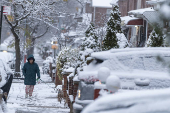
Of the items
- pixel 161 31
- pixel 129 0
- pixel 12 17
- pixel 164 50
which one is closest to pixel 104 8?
pixel 129 0

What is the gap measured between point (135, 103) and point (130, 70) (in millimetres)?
3909

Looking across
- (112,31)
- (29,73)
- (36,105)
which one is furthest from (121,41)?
(36,105)

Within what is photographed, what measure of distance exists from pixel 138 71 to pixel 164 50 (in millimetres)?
997

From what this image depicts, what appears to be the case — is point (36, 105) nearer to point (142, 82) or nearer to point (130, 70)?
point (130, 70)

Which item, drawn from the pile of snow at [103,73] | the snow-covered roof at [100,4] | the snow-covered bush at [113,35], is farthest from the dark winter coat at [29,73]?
the snow-covered roof at [100,4]

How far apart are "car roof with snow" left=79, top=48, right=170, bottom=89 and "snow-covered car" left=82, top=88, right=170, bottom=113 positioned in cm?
337

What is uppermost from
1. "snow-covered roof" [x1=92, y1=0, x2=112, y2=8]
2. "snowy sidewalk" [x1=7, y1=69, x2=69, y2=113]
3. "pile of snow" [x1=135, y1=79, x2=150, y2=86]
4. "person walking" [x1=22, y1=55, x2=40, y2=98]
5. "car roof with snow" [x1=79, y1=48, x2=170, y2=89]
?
"snow-covered roof" [x1=92, y1=0, x2=112, y2=8]

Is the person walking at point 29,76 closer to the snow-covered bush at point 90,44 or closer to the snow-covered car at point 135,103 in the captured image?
the snow-covered bush at point 90,44

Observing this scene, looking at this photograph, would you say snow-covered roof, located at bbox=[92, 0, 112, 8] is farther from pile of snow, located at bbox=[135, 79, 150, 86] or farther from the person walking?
pile of snow, located at bbox=[135, 79, 150, 86]

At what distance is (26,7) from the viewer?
898 inches

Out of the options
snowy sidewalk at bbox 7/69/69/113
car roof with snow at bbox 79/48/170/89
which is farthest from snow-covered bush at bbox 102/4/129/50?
car roof with snow at bbox 79/48/170/89

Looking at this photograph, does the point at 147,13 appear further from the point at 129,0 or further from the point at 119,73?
the point at 129,0

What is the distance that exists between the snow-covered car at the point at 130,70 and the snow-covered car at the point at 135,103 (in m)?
3.29

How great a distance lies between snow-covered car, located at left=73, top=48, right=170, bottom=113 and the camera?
6.95 m
